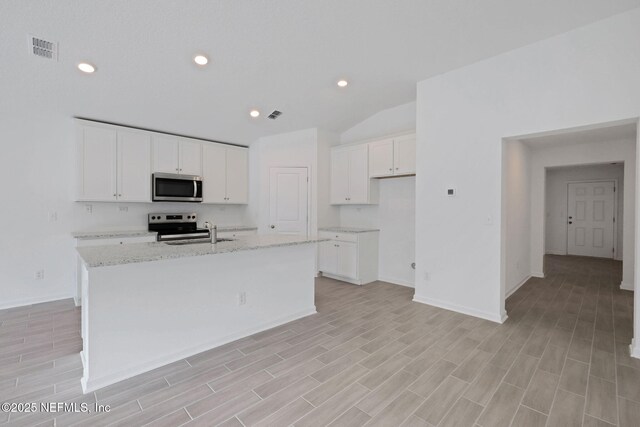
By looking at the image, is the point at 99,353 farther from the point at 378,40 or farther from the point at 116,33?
the point at 378,40

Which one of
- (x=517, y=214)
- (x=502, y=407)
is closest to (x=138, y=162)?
(x=502, y=407)

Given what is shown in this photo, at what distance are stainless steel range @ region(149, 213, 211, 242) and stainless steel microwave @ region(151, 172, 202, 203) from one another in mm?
391

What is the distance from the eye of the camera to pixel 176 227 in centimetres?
493

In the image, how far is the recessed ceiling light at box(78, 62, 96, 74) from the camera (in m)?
3.07

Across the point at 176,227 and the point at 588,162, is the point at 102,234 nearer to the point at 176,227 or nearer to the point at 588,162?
the point at 176,227

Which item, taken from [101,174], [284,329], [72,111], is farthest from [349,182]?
[72,111]

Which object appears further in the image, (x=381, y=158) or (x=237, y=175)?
(x=237, y=175)

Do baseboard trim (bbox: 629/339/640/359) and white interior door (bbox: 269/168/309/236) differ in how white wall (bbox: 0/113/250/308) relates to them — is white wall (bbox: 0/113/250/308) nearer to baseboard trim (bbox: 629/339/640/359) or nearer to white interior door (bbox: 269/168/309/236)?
white interior door (bbox: 269/168/309/236)

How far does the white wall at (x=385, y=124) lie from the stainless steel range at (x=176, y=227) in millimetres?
3148

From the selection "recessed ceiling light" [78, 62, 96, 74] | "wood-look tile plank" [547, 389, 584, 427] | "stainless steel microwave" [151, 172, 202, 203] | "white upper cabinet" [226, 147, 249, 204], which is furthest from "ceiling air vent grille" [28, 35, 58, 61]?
"wood-look tile plank" [547, 389, 584, 427]

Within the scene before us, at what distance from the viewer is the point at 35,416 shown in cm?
176

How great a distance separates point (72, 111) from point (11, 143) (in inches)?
31.6

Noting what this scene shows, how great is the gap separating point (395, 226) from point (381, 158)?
1176 millimetres

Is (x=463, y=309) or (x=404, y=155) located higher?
(x=404, y=155)
